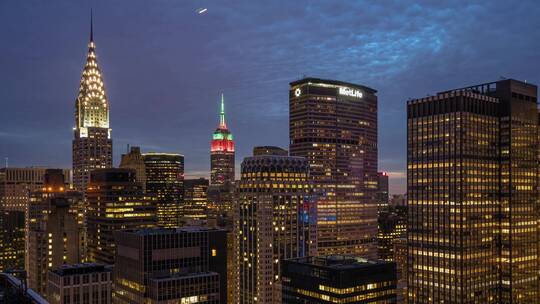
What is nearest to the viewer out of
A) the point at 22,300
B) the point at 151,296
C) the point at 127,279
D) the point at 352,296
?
the point at 22,300

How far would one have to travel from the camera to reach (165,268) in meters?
176

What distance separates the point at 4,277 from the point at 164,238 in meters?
55.1

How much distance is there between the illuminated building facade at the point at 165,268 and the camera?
6624 inches

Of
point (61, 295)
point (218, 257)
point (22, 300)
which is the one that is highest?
point (22, 300)

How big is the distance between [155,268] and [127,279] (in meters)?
13.2

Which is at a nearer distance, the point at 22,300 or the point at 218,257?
the point at 22,300

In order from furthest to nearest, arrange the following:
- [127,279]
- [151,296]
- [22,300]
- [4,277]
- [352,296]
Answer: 1. [352,296]
2. [127,279]
3. [151,296]
4. [4,277]
5. [22,300]

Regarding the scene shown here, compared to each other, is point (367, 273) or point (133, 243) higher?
point (133, 243)

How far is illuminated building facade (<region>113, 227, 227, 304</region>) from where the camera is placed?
168250 mm

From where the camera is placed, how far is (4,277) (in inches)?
5054

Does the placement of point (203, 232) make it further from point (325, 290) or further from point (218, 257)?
point (325, 290)

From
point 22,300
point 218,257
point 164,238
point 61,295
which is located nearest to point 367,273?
point 218,257

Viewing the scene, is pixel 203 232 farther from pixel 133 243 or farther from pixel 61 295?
pixel 61 295

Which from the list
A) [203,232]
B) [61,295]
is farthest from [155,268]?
[61,295]
